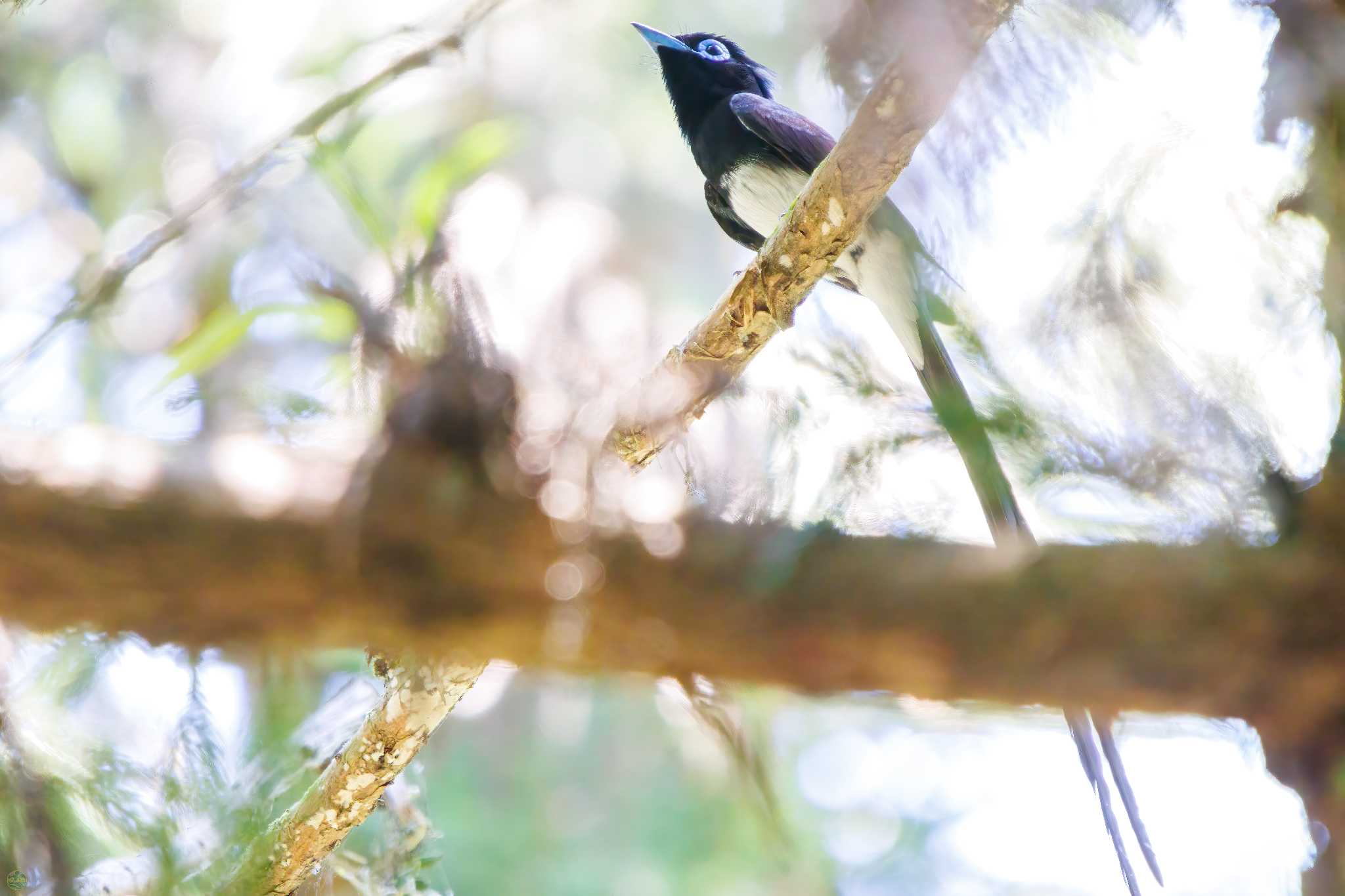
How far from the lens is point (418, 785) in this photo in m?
1.96

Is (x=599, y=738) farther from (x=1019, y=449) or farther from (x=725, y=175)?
(x=1019, y=449)

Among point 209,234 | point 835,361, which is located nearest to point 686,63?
point 209,234

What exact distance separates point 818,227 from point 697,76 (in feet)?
6.15

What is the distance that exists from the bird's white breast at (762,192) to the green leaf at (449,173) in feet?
5.30

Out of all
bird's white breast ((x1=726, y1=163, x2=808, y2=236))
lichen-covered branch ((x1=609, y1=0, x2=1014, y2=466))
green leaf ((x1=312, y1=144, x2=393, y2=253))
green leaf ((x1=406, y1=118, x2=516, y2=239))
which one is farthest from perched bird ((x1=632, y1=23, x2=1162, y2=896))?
green leaf ((x1=312, y1=144, x2=393, y2=253))

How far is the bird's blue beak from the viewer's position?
3.34 m

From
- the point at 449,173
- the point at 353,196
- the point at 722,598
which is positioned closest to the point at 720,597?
the point at 722,598

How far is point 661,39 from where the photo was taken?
3.39 m

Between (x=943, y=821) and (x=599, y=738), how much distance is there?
1.43 m

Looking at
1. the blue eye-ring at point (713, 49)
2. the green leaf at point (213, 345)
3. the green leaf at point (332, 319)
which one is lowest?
the blue eye-ring at point (713, 49)

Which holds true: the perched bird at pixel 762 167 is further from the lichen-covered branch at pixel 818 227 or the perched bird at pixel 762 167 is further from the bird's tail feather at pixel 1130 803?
the bird's tail feather at pixel 1130 803

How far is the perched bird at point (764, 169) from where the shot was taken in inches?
94.7

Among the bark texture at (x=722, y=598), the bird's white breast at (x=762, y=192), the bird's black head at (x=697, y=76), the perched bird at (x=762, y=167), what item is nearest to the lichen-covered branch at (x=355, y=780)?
the bark texture at (x=722, y=598)

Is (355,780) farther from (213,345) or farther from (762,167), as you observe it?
(762,167)
